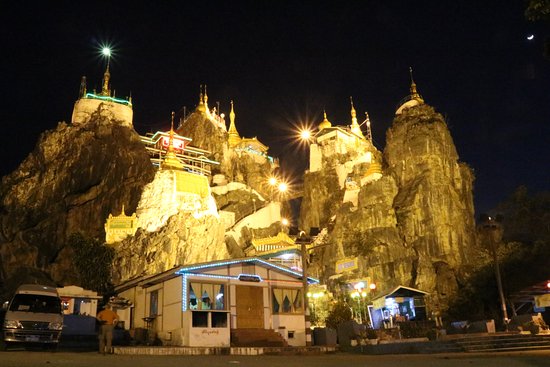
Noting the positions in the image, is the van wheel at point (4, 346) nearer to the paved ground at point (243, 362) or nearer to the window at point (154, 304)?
the paved ground at point (243, 362)

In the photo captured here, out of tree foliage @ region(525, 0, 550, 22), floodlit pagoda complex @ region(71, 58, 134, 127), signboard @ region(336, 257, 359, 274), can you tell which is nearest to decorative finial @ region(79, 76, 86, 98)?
floodlit pagoda complex @ region(71, 58, 134, 127)

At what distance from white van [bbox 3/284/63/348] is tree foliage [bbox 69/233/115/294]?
2686 cm

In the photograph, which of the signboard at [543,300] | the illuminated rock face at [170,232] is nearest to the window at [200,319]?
the signboard at [543,300]

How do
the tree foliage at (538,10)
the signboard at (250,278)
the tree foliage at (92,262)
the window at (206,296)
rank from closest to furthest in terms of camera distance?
the tree foliage at (538,10) → the window at (206,296) → the signboard at (250,278) → the tree foliage at (92,262)

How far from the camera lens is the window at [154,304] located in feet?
75.8

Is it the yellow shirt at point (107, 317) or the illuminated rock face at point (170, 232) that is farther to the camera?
the illuminated rock face at point (170, 232)

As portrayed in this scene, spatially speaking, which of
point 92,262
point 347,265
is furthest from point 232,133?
point 92,262

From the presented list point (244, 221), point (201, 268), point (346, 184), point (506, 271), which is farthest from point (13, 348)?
point (346, 184)

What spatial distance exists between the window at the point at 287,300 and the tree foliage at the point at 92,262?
81.9 feet

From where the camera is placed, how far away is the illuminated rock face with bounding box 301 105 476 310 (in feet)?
186

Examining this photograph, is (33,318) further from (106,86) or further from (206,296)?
(106,86)

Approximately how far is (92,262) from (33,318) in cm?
3102

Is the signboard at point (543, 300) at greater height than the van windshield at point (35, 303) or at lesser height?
lesser

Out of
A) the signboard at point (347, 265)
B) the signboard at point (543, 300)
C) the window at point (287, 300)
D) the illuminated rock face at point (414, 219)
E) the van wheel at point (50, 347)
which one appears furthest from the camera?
the illuminated rock face at point (414, 219)
